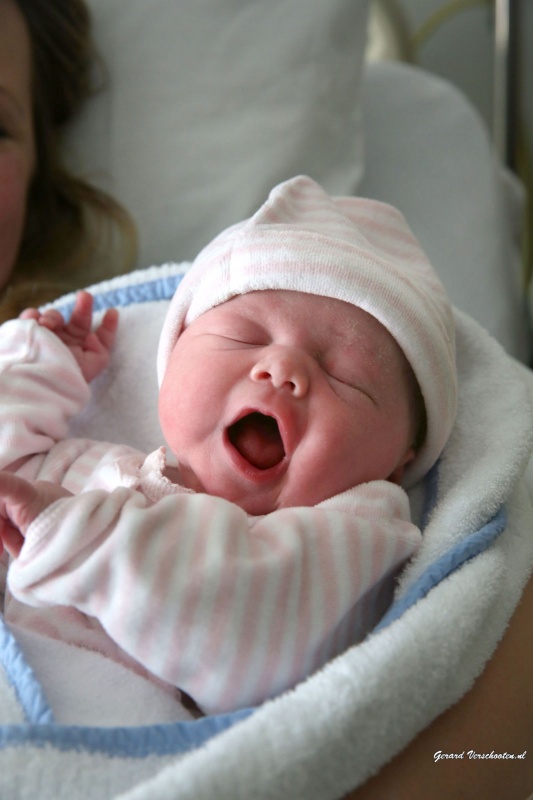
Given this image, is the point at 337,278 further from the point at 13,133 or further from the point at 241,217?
the point at 13,133

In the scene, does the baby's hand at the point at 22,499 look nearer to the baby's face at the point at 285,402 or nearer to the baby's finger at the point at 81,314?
the baby's face at the point at 285,402

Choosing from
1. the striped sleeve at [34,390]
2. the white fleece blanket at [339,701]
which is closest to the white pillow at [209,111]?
the striped sleeve at [34,390]

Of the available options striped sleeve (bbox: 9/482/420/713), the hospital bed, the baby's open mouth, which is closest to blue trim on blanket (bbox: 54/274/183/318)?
the hospital bed

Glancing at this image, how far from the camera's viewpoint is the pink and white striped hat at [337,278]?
2.73ft

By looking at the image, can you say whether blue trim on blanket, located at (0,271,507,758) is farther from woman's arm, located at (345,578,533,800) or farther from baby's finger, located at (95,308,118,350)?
baby's finger, located at (95,308,118,350)

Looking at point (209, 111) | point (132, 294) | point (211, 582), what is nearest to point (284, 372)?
point (211, 582)

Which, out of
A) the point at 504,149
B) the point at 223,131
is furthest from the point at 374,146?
the point at 504,149

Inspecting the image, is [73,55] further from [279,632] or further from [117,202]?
[279,632]

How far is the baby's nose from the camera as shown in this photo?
0.77 meters

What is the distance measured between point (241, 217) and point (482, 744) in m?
0.99

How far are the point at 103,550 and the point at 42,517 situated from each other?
0.19 ft

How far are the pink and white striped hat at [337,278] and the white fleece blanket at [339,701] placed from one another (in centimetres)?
11

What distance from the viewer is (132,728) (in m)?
0.65

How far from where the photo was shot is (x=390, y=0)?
2.22m
